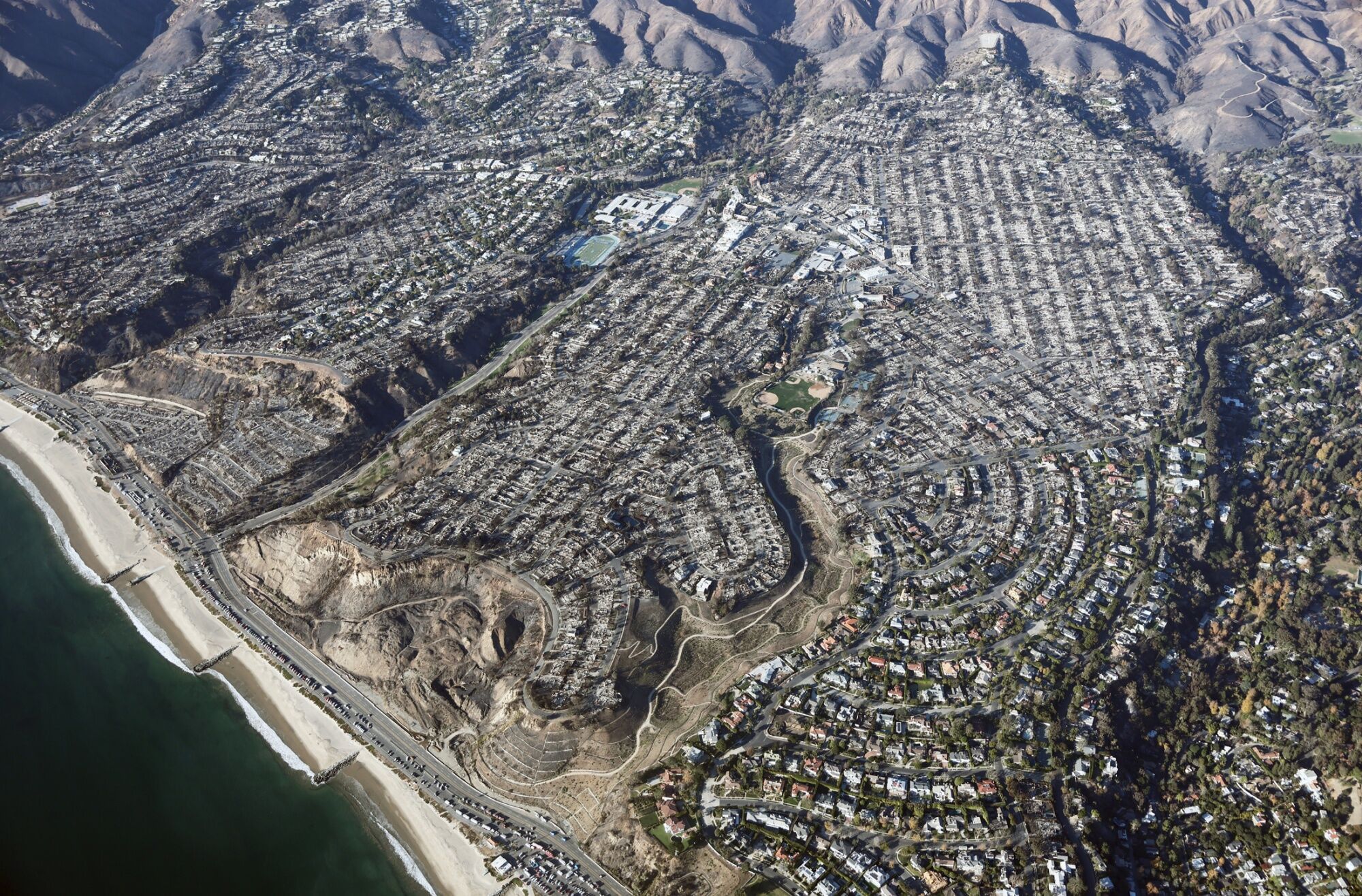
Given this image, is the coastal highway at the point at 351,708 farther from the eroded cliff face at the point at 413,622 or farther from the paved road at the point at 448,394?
the paved road at the point at 448,394

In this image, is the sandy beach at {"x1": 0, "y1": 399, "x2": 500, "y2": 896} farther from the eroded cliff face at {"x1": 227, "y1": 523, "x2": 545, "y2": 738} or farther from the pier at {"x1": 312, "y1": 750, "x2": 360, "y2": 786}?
the eroded cliff face at {"x1": 227, "y1": 523, "x2": 545, "y2": 738}

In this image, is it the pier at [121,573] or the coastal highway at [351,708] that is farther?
the pier at [121,573]

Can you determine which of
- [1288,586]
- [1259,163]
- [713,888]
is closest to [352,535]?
[713,888]

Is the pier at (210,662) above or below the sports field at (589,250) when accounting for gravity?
below

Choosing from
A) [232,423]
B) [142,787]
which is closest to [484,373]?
[232,423]

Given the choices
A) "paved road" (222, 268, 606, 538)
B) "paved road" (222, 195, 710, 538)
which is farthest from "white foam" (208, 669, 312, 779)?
"paved road" (222, 268, 606, 538)

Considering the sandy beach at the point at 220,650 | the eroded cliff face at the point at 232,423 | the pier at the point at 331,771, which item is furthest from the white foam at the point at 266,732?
the eroded cliff face at the point at 232,423
